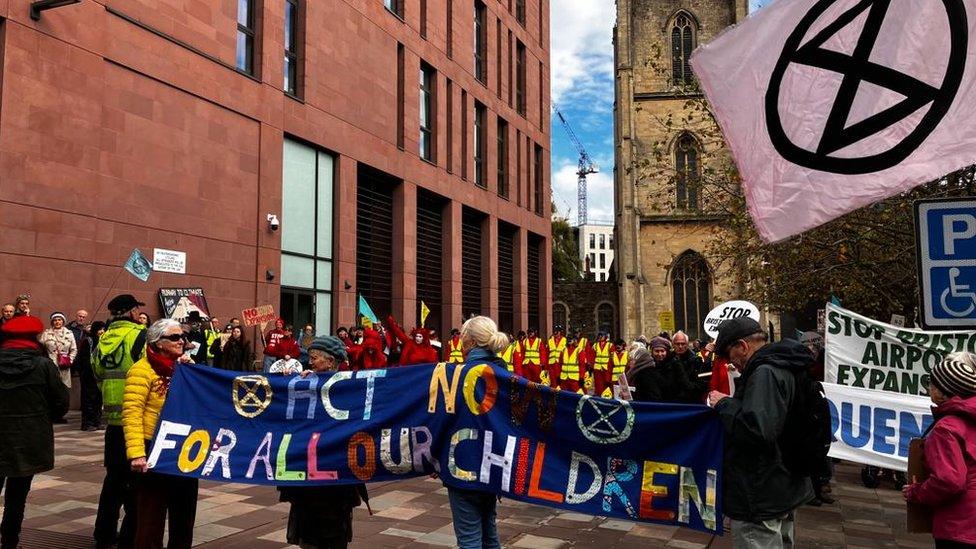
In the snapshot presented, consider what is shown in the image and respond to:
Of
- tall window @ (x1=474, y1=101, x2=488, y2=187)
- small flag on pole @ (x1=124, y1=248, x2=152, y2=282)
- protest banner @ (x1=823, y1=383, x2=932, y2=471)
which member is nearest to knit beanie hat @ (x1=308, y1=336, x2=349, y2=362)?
protest banner @ (x1=823, y1=383, x2=932, y2=471)

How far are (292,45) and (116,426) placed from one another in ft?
54.9

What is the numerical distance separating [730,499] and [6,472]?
4989 millimetres

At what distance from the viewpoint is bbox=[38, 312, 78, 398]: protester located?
11.9 m

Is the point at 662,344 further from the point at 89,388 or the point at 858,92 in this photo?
the point at 89,388

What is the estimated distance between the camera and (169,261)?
16.2 meters

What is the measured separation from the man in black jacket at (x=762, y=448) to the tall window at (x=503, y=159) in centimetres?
2950

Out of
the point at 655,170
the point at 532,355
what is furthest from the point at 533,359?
the point at 655,170

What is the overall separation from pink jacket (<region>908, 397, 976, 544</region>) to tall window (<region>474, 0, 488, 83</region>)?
28857mm

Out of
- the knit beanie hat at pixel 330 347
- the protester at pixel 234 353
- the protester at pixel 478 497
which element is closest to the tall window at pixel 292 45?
the protester at pixel 234 353

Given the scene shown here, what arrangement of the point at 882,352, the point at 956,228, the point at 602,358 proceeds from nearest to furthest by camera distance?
the point at 956,228 < the point at 882,352 < the point at 602,358

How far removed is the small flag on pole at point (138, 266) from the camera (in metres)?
14.6

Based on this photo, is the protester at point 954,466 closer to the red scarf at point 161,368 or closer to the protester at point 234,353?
the red scarf at point 161,368

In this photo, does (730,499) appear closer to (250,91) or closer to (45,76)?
(45,76)

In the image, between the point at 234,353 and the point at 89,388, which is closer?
the point at 89,388
